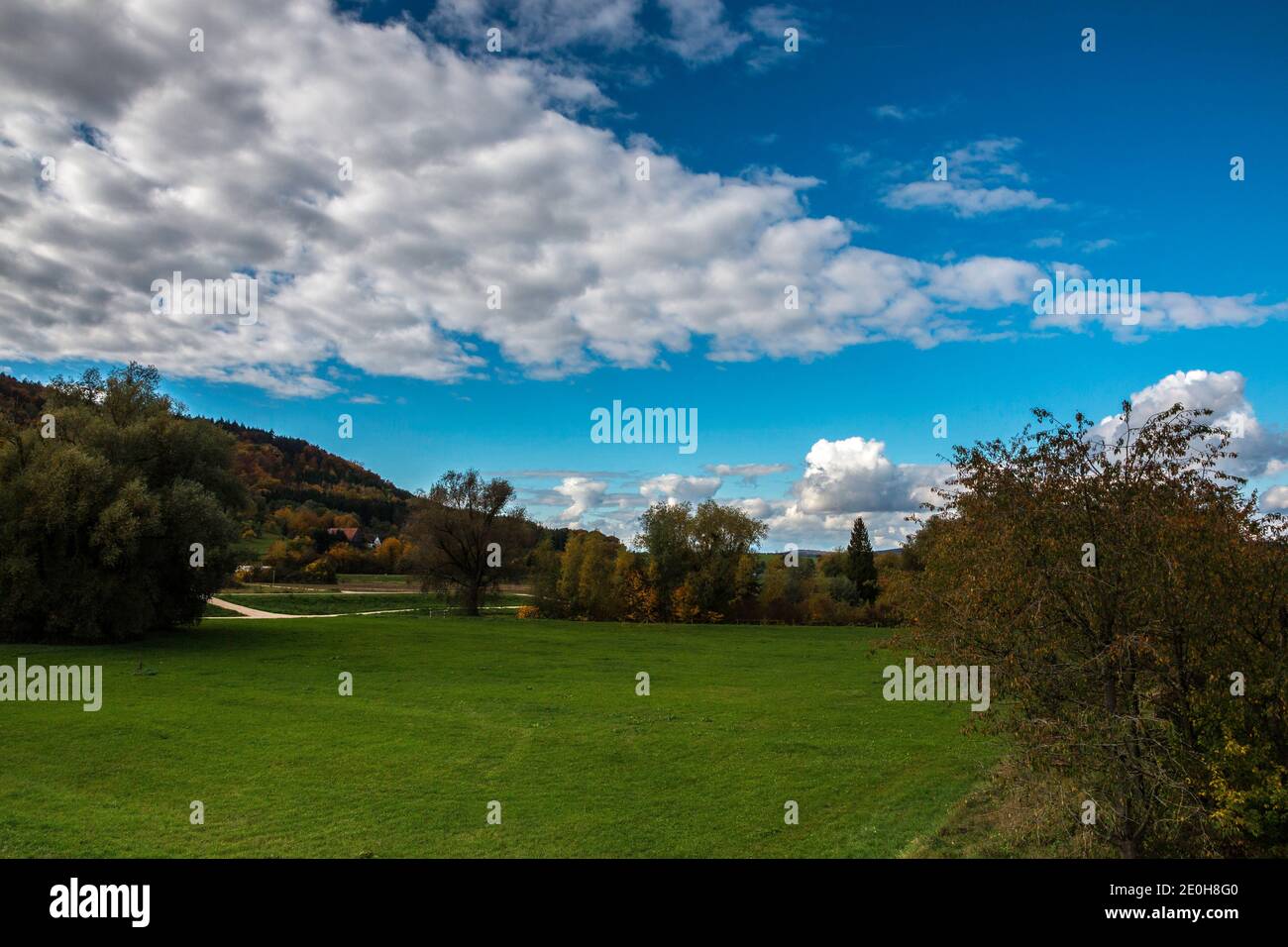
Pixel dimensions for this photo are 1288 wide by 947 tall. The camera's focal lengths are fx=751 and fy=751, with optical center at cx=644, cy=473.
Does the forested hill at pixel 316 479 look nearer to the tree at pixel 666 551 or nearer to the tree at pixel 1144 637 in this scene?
the tree at pixel 666 551

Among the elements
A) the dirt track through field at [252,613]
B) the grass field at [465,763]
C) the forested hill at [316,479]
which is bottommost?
the dirt track through field at [252,613]

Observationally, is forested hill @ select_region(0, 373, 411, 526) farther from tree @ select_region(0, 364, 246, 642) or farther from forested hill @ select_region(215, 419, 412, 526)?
tree @ select_region(0, 364, 246, 642)

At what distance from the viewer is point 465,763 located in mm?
16688

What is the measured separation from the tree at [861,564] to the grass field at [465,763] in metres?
47.8

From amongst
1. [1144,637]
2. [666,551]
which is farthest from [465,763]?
[666,551]

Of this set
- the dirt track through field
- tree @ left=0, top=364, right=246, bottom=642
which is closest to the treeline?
the dirt track through field

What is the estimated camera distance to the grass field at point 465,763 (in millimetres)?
11867

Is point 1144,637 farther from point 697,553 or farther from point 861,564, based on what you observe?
point 861,564

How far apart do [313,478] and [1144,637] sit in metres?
175

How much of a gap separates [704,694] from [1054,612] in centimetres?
1930

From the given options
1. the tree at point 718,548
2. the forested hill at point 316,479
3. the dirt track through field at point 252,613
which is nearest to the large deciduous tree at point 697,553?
the tree at point 718,548

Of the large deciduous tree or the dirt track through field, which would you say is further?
the large deciduous tree

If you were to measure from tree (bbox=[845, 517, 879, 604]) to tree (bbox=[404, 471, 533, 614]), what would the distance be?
35.8 m

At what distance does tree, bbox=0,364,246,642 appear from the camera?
113ft
